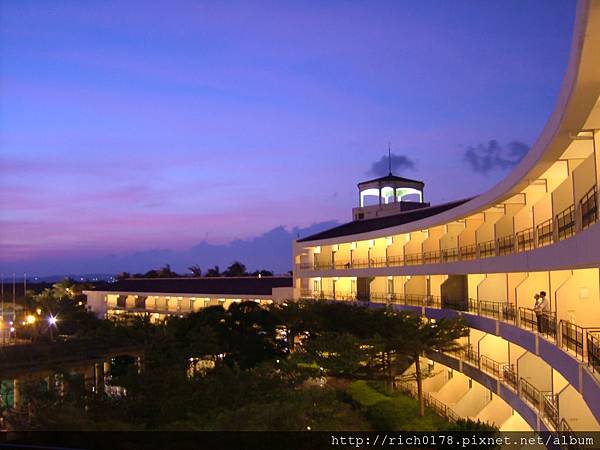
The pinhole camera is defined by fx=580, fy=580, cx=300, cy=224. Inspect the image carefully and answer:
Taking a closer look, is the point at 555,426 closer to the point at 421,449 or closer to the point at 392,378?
the point at 421,449

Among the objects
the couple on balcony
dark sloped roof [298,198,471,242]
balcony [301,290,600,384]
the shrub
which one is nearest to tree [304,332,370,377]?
the shrub

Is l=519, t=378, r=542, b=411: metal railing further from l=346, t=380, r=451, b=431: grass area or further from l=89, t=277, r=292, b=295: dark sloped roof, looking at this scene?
l=89, t=277, r=292, b=295: dark sloped roof

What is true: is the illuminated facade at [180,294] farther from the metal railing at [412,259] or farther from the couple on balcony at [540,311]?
the couple on balcony at [540,311]

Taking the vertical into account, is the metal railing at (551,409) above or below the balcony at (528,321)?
below

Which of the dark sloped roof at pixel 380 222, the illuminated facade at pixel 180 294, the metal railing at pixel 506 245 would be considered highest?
the dark sloped roof at pixel 380 222

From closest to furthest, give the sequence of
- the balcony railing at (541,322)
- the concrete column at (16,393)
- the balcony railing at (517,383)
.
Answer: the concrete column at (16,393) < the balcony railing at (517,383) < the balcony railing at (541,322)

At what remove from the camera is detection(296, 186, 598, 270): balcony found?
36.1 ft

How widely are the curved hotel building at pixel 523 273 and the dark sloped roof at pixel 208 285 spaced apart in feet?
26.6

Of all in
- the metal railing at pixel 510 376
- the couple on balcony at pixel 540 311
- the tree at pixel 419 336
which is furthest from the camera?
the tree at pixel 419 336

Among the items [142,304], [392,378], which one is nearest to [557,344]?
[392,378]

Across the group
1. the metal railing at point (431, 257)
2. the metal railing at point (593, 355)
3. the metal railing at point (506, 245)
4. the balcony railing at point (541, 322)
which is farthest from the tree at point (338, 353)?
the metal railing at point (593, 355)

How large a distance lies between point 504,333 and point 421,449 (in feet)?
14.0

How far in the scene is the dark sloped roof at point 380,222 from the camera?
3031 cm

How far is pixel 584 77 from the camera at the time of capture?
8039 mm
